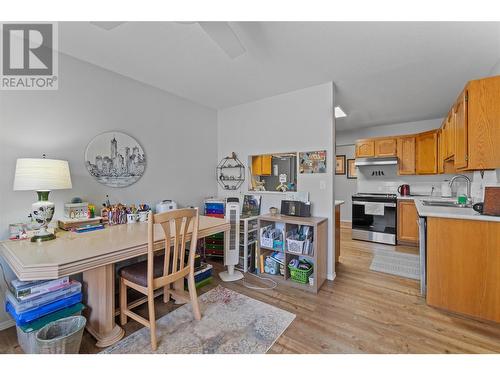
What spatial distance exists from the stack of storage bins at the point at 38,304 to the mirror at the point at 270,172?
90.0 inches

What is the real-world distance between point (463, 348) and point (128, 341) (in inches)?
94.9

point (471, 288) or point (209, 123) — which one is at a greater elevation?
point (209, 123)

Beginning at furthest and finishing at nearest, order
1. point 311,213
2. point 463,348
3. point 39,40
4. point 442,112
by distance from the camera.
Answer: point 442,112 < point 311,213 < point 39,40 < point 463,348

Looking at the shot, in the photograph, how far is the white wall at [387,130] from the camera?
4.02 m

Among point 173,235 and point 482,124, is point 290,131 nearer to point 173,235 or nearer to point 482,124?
point 482,124

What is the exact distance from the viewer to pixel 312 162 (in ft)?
8.59

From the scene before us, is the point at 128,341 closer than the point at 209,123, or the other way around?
the point at 128,341

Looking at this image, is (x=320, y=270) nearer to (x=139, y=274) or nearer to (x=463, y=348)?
(x=463, y=348)

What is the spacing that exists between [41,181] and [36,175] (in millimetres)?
53

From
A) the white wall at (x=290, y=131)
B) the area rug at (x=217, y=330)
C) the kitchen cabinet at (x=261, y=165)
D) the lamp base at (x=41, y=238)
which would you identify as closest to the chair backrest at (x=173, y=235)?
the area rug at (x=217, y=330)

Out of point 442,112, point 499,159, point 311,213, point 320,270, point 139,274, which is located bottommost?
point 320,270

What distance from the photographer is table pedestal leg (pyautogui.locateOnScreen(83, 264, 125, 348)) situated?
4.92ft

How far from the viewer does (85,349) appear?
1.44 meters

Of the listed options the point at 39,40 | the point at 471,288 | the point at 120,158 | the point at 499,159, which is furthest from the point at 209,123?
the point at 471,288
